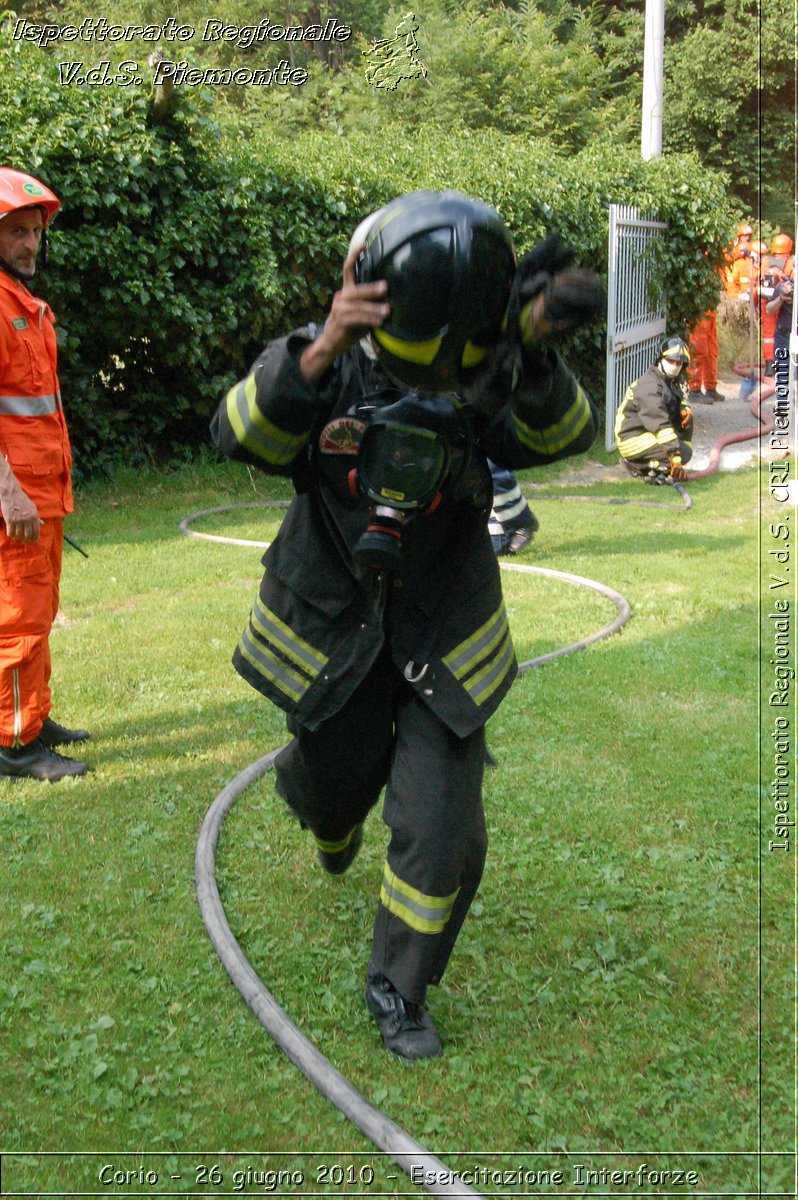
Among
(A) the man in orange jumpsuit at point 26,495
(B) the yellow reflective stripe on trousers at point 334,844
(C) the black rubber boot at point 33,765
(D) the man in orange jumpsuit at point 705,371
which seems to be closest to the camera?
(B) the yellow reflective stripe on trousers at point 334,844

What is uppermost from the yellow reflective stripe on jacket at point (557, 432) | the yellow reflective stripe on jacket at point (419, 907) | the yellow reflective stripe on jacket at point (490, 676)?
the yellow reflective stripe on jacket at point (557, 432)

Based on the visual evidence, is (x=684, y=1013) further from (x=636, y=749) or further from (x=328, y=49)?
(x=328, y=49)

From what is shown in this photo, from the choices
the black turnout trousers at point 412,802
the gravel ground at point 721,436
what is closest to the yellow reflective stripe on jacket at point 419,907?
the black turnout trousers at point 412,802

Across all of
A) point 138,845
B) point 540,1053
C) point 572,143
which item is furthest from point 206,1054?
point 572,143

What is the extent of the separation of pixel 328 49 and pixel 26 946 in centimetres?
3092

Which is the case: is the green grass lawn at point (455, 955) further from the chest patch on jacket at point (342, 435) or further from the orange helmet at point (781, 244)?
the orange helmet at point (781, 244)

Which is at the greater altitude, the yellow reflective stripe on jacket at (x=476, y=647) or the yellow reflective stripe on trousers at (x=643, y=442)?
the yellow reflective stripe on jacket at (x=476, y=647)

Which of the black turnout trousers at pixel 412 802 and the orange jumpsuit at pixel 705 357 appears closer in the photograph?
the black turnout trousers at pixel 412 802

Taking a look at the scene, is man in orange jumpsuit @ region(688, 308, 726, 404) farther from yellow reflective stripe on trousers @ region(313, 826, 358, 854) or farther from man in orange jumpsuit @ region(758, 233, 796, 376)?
yellow reflective stripe on trousers @ region(313, 826, 358, 854)

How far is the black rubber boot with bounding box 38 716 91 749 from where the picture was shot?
504 cm

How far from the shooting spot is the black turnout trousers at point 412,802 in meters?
2.92

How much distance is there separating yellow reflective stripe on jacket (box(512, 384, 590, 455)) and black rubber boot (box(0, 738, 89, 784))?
9.08 feet

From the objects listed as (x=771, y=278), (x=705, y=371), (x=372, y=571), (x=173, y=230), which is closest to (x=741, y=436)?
(x=705, y=371)

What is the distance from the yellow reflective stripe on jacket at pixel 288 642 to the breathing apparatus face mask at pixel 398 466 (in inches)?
15.7
